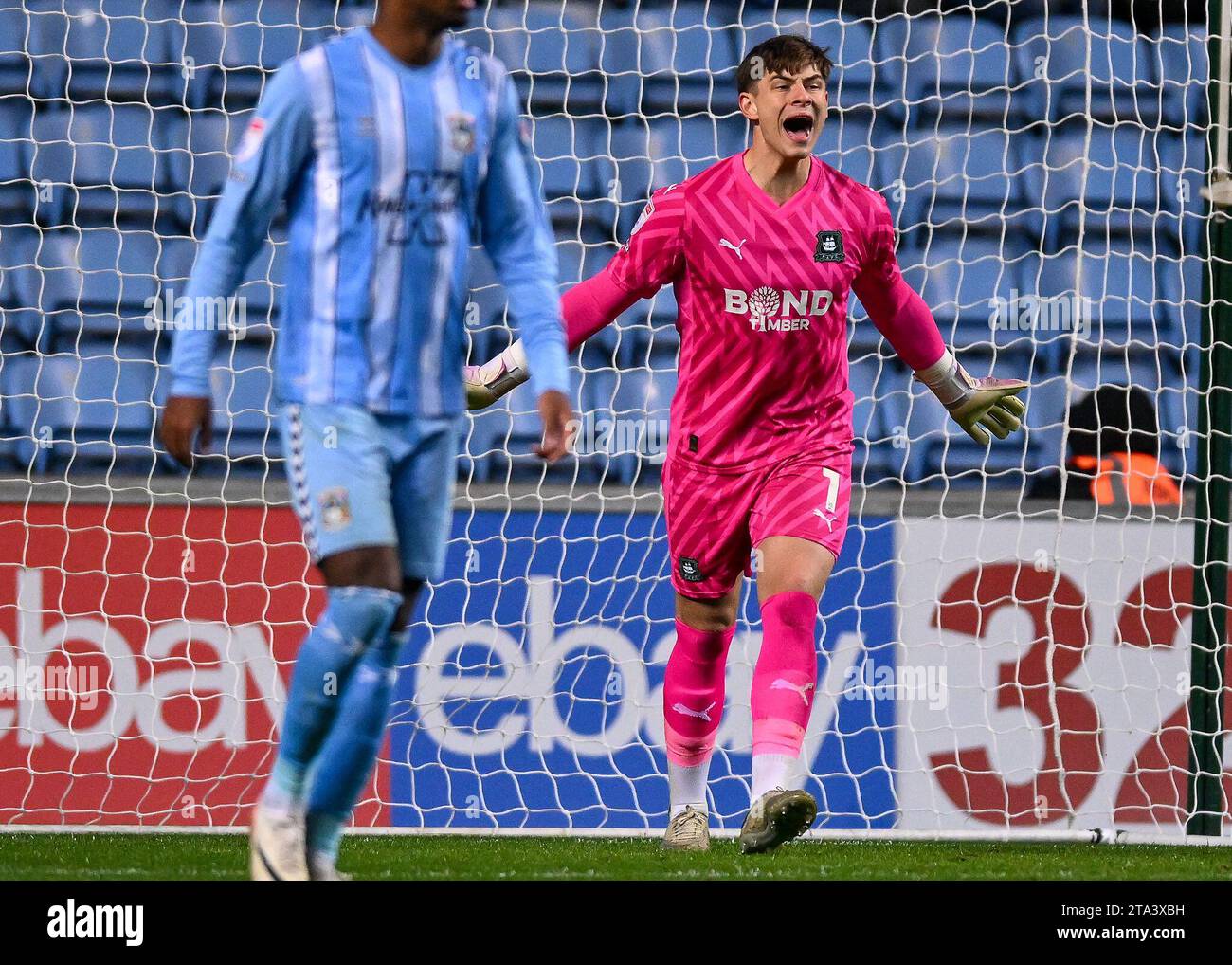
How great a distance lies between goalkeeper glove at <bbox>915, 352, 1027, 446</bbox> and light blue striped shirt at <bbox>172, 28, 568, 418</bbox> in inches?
66.8

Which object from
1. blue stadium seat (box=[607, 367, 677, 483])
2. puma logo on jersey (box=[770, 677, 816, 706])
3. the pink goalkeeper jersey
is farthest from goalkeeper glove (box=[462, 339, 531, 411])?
blue stadium seat (box=[607, 367, 677, 483])

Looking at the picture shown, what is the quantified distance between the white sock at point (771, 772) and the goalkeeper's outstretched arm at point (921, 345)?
1030 millimetres

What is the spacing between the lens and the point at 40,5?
20.8ft

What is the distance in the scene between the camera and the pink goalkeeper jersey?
3.85 m

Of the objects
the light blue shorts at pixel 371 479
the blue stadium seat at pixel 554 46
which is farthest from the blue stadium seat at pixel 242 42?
the light blue shorts at pixel 371 479

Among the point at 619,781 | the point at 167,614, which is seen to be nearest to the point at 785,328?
the point at 619,781

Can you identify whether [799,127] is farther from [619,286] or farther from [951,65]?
[951,65]

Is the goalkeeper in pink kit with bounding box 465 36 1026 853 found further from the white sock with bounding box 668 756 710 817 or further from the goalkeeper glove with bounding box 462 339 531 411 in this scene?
the white sock with bounding box 668 756 710 817

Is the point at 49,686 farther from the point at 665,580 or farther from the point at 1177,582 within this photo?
the point at 1177,582

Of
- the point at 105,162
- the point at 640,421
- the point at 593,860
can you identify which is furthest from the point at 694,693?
the point at 105,162

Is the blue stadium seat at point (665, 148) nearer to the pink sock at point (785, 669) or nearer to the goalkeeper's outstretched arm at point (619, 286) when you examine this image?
the goalkeeper's outstretched arm at point (619, 286)

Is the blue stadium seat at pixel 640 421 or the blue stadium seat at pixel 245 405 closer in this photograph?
the blue stadium seat at pixel 245 405

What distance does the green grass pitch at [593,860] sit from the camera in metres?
3.62

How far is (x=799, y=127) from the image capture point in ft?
12.6
